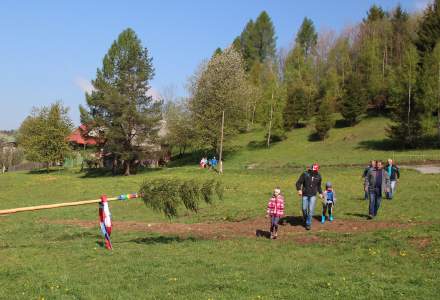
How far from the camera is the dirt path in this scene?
15883 millimetres

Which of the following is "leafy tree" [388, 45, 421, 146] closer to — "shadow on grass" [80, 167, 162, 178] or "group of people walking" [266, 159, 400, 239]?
"shadow on grass" [80, 167, 162, 178]

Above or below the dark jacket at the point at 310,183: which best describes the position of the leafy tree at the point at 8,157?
above

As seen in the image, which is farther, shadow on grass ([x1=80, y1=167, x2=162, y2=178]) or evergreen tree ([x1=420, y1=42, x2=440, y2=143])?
shadow on grass ([x1=80, y1=167, x2=162, y2=178])

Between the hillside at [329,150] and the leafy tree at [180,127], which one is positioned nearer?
the hillside at [329,150]

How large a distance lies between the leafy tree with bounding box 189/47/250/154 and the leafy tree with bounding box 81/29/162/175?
20.2 feet

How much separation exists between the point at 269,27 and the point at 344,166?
74558mm

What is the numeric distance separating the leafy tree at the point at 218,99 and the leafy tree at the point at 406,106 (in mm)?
18995

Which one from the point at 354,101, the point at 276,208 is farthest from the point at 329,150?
the point at 276,208

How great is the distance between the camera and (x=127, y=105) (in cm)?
5719

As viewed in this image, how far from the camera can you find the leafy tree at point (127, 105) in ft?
187

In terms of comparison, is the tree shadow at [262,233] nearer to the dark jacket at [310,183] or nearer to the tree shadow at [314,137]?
the dark jacket at [310,183]

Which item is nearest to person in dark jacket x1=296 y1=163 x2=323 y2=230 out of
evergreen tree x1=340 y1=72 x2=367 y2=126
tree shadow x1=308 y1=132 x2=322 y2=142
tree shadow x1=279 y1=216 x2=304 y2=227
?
tree shadow x1=279 y1=216 x2=304 y2=227

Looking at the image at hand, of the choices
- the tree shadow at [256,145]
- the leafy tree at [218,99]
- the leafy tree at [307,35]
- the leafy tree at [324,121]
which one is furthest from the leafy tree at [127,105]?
the leafy tree at [307,35]

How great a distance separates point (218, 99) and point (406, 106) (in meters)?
23.1
